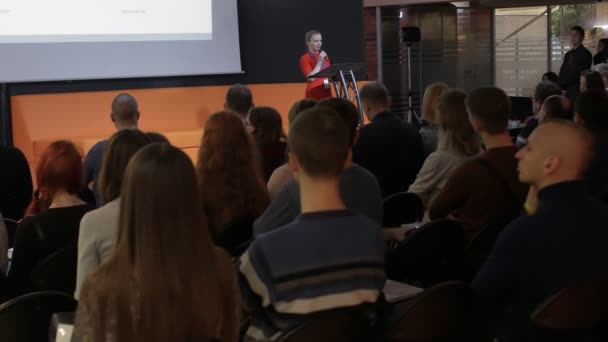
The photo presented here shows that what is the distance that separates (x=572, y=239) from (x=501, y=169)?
3.64ft

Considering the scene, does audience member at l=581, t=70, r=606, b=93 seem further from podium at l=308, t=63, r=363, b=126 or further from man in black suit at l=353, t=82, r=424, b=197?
man in black suit at l=353, t=82, r=424, b=197

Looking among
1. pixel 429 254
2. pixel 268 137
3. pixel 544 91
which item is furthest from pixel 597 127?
pixel 544 91

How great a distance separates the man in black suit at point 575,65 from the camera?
1056cm

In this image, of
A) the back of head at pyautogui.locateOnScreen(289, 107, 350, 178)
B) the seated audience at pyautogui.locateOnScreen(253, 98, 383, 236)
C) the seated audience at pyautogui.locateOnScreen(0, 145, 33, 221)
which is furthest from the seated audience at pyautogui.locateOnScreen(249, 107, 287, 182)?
the back of head at pyautogui.locateOnScreen(289, 107, 350, 178)

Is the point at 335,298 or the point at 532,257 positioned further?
the point at 532,257

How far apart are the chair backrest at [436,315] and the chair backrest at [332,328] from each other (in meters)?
0.21

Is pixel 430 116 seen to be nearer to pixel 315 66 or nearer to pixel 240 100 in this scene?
pixel 240 100

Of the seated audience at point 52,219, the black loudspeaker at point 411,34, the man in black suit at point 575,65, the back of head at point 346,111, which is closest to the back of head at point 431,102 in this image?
the back of head at point 346,111

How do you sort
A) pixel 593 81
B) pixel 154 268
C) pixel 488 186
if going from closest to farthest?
pixel 154 268, pixel 488 186, pixel 593 81

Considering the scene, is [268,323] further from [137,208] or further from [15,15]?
[15,15]

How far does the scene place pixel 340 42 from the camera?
10.2 m

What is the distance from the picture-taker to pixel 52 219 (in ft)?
10.0

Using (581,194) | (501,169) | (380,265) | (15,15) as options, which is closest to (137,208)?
(380,265)

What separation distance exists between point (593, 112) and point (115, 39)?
5349 mm
